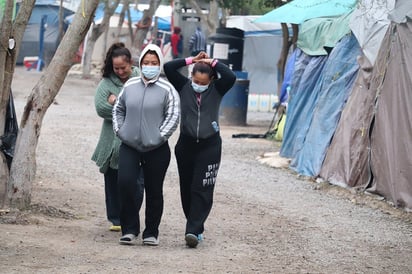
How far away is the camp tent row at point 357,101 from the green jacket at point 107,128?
3.64m

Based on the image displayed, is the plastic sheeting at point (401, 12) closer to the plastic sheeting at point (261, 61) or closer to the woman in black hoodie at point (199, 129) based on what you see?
the woman in black hoodie at point (199, 129)

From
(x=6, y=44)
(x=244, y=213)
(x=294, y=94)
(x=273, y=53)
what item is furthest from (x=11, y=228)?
(x=273, y=53)

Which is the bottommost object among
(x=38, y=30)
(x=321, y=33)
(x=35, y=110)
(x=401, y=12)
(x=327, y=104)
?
(x=38, y=30)

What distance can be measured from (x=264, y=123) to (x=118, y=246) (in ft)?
51.7

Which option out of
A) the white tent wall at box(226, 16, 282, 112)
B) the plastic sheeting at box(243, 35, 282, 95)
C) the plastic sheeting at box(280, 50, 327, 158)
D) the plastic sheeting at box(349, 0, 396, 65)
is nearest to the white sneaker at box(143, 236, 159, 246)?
the plastic sheeting at box(349, 0, 396, 65)

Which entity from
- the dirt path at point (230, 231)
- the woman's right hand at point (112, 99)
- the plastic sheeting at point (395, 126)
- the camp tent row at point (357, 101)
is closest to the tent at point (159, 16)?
the camp tent row at point (357, 101)

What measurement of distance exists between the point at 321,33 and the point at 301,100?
1137mm

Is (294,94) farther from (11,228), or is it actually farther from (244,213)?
(11,228)

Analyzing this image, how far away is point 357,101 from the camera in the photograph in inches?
489

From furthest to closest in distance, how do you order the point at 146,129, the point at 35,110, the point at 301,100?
the point at 301,100 → the point at 35,110 → the point at 146,129

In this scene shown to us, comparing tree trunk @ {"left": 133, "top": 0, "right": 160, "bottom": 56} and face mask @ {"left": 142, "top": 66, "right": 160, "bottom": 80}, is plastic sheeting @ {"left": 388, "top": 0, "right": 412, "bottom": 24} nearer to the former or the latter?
face mask @ {"left": 142, "top": 66, "right": 160, "bottom": 80}

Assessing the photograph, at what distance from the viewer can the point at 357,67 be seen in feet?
41.8

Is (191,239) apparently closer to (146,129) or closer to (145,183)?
(145,183)

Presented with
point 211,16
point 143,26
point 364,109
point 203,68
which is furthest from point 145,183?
point 143,26
